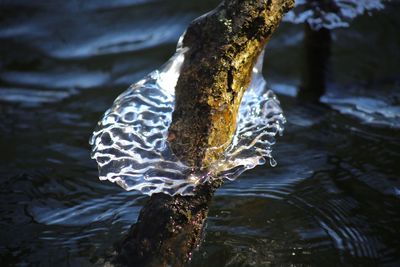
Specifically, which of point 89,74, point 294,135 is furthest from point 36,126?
point 294,135

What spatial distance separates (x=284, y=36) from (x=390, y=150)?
171cm

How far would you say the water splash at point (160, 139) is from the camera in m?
2.14

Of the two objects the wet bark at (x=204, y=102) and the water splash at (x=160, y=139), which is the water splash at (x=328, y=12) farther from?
the wet bark at (x=204, y=102)

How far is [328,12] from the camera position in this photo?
375cm

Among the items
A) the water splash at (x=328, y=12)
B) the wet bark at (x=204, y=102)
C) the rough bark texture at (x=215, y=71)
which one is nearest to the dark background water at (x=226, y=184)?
the wet bark at (x=204, y=102)

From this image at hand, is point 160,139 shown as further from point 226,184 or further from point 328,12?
point 328,12

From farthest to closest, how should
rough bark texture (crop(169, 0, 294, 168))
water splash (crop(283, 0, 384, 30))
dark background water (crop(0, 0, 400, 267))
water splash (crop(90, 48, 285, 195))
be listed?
water splash (crop(283, 0, 384, 30)) → dark background water (crop(0, 0, 400, 267)) → water splash (crop(90, 48, 285, 195)) → rough bark texture (crop(169, 0, 294, 168))

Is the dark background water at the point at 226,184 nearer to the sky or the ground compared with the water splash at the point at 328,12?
nearer to the ground

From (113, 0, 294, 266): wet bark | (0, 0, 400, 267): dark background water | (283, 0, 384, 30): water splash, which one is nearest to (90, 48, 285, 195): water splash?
(113, 0, 294, 266): wet bark

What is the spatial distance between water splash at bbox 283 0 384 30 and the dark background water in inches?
20.4

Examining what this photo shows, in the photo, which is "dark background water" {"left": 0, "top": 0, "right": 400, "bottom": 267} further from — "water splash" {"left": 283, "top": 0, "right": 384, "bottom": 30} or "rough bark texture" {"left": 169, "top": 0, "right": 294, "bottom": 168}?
"rough bark texture" {"left": 169, "top": 0, "right": 294, "bottom": 168}

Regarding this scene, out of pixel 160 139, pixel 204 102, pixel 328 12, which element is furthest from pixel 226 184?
pixel 328 12

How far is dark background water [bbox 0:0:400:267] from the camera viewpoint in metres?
2.62

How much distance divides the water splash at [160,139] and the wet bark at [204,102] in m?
0.05
